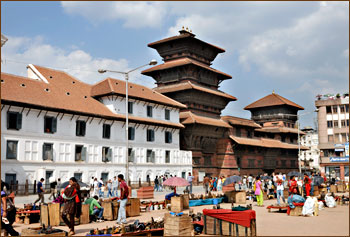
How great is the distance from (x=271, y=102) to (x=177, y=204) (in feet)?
187

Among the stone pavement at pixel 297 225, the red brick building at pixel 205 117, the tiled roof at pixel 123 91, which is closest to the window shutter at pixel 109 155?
the tiled roof at pixel 123 91

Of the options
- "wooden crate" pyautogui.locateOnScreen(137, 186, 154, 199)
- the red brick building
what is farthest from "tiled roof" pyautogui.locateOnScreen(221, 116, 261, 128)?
"wooden crate" pyautogui.locateOnScreen(137, 186, 154, 199)

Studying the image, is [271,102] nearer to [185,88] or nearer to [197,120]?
[185,88]

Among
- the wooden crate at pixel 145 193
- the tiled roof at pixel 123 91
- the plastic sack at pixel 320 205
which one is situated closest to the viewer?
the plastic sack at pixel 320 205

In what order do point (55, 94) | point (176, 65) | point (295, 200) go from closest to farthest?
point (295, 200)
point (55, 94)
point (176, 65)

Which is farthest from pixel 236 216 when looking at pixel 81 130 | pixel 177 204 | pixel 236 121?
pixel 236 121

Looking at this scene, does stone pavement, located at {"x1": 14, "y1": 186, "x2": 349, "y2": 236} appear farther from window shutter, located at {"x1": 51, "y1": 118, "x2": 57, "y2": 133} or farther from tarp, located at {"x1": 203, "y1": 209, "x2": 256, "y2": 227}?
window shutter, located at {"x1": 51, "y1": 118, "x2": 57, "y2": 133}

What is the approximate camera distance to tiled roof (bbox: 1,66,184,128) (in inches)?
1188

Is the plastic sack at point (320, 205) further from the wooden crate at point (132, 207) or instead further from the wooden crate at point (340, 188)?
the wooden crate at point (340, 188)

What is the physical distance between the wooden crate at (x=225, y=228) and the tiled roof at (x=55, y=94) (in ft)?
72.3

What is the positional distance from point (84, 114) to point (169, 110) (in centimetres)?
1334

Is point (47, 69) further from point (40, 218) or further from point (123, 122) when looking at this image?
point (40, 218)

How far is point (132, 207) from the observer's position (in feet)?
56.3

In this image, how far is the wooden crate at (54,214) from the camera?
1420 cm
